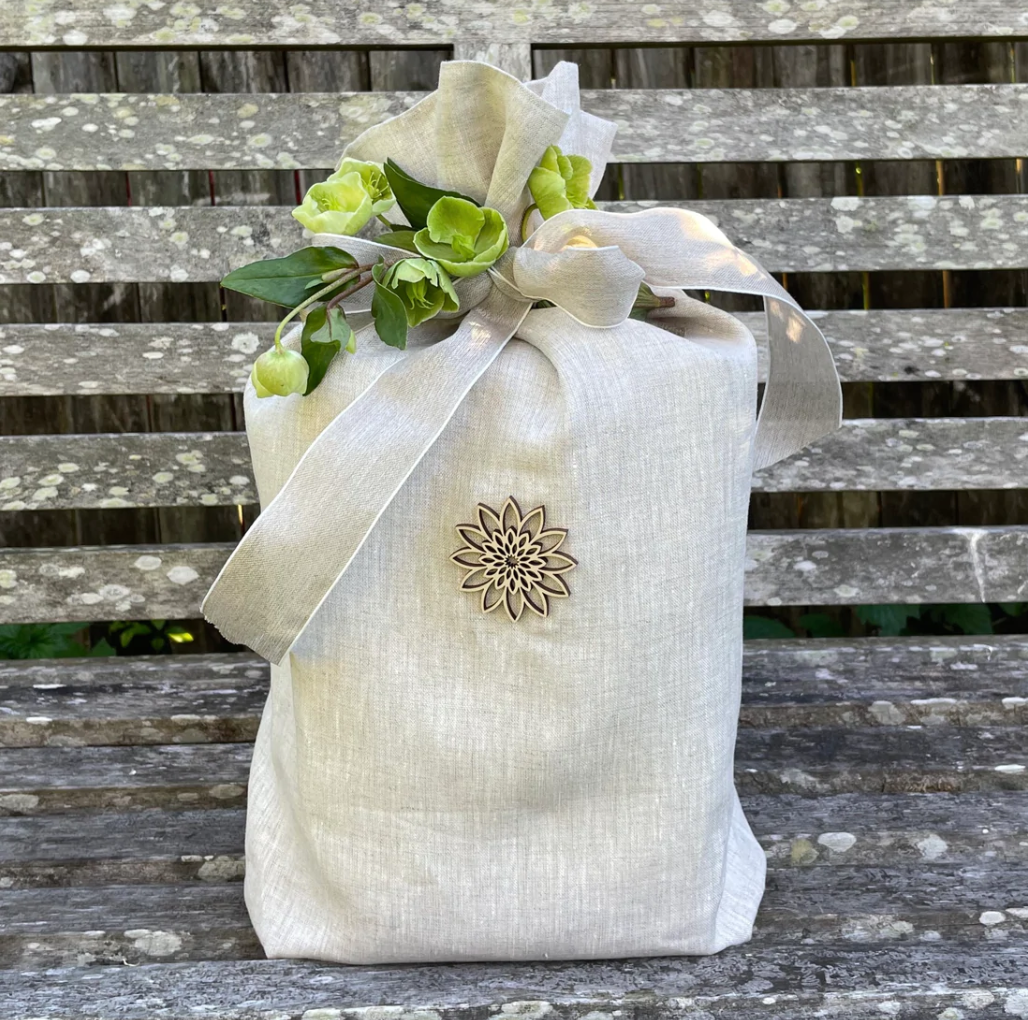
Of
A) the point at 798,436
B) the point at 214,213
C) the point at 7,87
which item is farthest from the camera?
the point at 7,87

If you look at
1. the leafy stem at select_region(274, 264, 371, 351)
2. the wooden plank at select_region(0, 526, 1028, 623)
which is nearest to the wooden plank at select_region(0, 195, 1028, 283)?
the wooden plank at select_region(0, 526, 1028, 623)

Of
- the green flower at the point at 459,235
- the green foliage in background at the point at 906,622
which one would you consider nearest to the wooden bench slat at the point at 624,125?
the green flower at the point at 459,235

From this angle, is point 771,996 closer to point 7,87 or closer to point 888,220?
point 888,220

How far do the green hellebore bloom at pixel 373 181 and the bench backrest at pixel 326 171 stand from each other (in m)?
0.53

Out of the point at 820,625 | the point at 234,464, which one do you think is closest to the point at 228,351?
the point at 234,464

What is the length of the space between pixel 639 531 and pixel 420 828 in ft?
0.85

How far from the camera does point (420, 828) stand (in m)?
0.74

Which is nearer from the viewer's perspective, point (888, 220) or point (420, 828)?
point (420, 828)

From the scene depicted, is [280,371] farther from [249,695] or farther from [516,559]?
[249,695]

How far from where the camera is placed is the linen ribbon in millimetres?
689

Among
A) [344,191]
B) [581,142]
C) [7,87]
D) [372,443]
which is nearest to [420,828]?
[372,443]

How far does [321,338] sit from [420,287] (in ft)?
0.25

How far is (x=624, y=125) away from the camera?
128 centimetres

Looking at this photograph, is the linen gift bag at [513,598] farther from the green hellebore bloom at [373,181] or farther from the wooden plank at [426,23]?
the wooden plank at [426,23]
